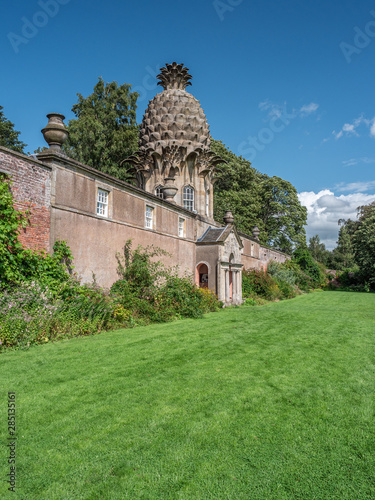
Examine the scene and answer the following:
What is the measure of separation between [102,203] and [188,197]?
11.8 m

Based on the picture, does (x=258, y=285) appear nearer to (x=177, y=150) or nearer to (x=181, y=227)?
(x=181, y=227)

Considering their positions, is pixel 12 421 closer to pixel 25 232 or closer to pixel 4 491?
pixel 4 491

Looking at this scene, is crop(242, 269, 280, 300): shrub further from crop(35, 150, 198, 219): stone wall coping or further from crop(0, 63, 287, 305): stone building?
crop(35, 150, 198, 219): stone wall coping

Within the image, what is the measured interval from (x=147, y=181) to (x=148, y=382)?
1993 cm

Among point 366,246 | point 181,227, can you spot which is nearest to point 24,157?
point 181,227

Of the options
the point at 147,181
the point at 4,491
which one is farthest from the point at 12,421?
the point at 147,181

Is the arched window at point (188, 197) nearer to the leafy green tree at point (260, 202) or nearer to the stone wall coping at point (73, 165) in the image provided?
the stone wall coping at point (73, 165)

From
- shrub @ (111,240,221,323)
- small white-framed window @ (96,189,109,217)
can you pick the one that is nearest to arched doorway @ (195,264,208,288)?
shrub @ (111,240,221,323)

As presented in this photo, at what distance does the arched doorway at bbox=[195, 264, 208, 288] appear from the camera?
66.3 ft

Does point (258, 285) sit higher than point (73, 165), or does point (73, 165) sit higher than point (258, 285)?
point (73, 165)

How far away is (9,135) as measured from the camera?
35656 mm

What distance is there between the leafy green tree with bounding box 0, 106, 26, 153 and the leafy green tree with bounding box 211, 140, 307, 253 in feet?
72.6

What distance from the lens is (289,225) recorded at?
45.4 meters

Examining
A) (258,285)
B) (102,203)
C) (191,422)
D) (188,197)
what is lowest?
(191,422)
